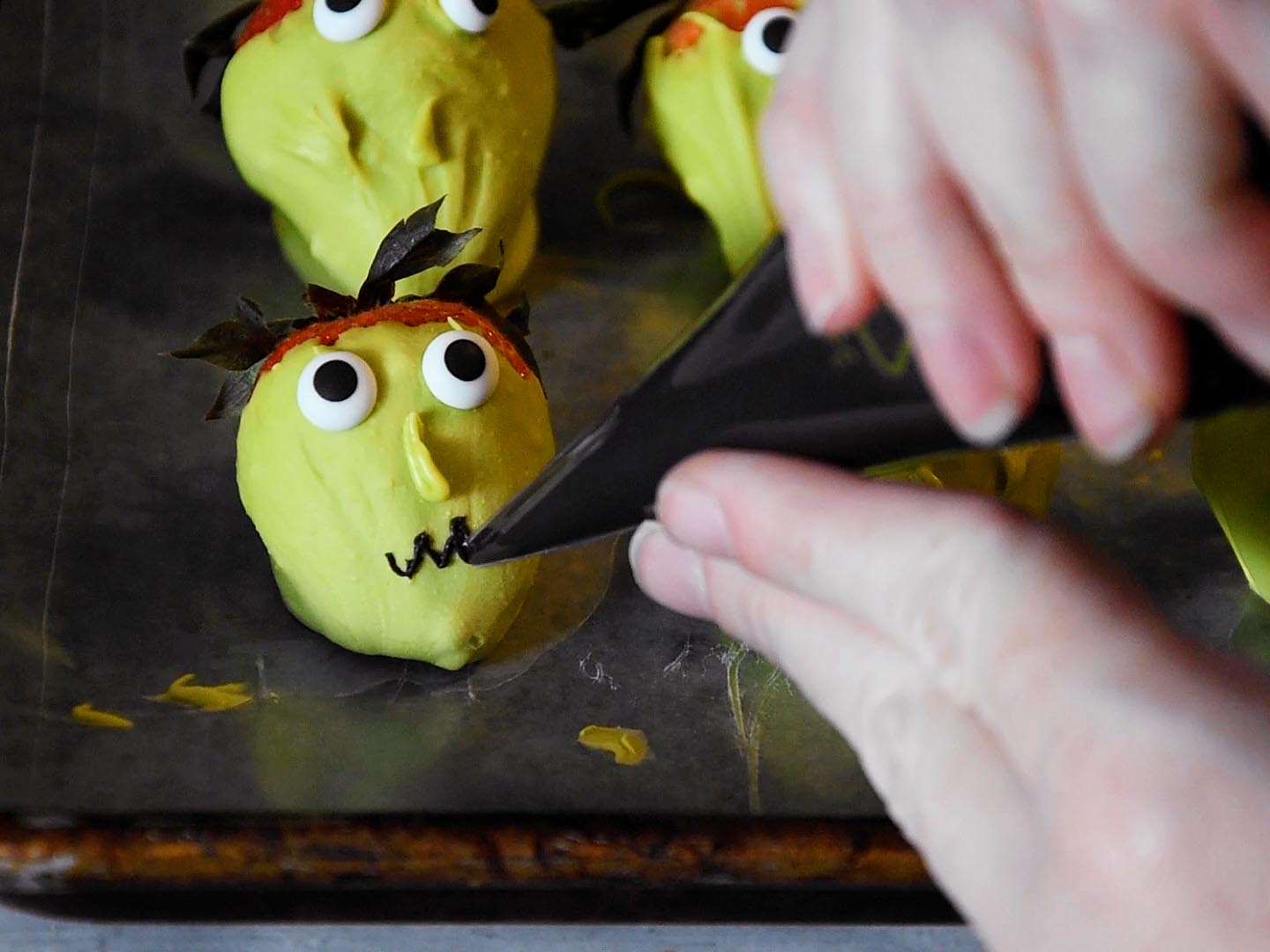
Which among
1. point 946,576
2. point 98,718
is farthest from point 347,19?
point 946,576

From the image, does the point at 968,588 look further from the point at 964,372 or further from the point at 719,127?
the point at 719,127

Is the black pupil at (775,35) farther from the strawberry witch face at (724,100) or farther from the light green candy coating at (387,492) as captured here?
the light green candy coating at (387,492)

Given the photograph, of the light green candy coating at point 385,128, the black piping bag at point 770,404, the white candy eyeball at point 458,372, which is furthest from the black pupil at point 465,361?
the black piping bag at point 770,404

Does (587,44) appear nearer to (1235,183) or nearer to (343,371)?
(343,371)

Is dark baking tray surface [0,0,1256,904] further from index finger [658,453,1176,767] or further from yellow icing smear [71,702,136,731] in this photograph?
index finger [658,453,1176,767]

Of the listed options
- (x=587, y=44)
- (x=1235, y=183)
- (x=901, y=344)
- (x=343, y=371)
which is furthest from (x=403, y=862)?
(x=587, y=44)
